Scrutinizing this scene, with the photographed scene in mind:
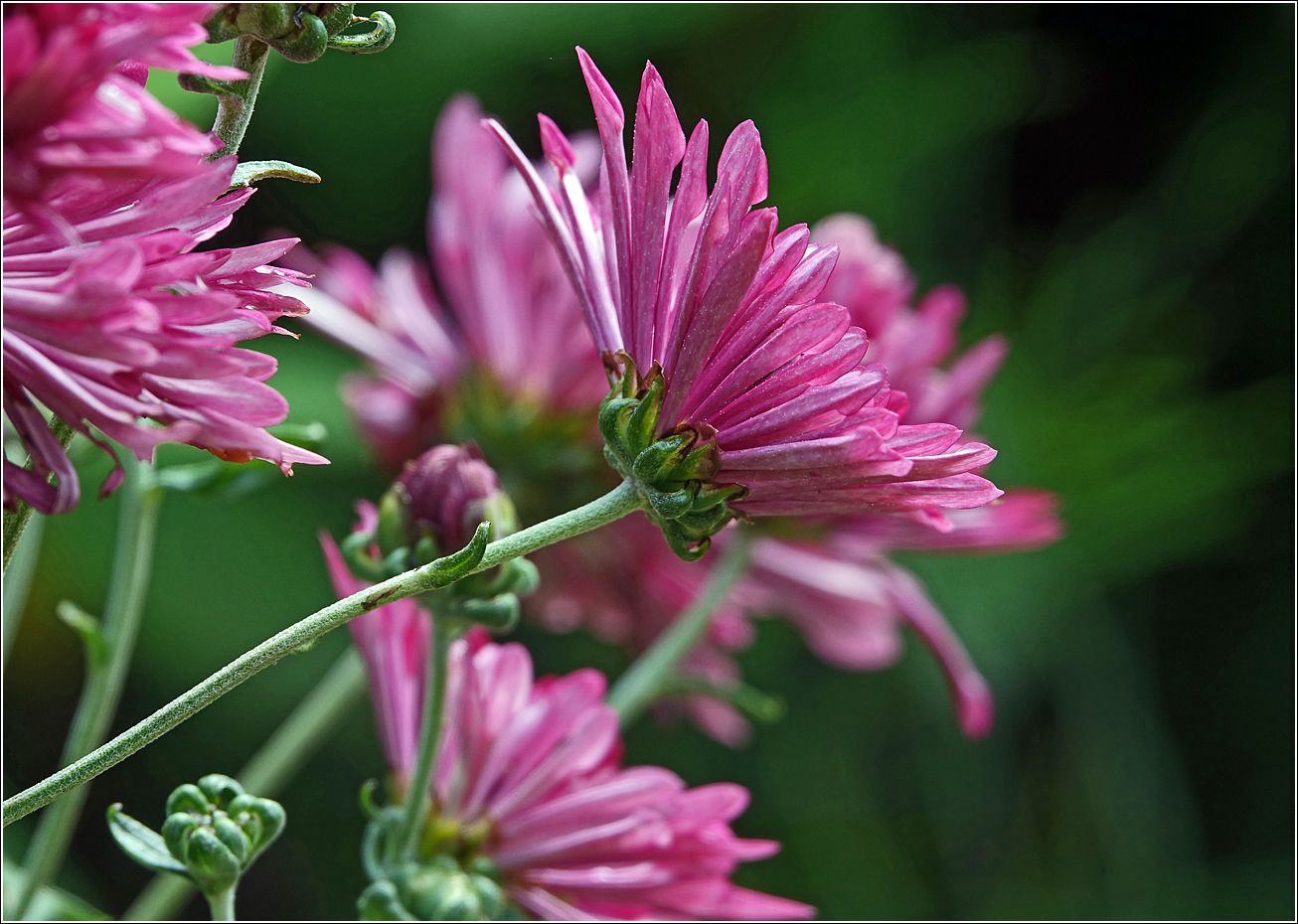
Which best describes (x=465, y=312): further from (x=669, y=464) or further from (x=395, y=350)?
(x=669, y=464)

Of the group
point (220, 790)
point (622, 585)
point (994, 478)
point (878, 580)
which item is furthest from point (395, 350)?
point (994, 478)

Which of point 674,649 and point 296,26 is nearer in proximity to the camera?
point 296,26

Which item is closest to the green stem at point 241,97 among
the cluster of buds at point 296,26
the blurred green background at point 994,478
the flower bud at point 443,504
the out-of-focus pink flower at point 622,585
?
the cluster of buds at point 296,26

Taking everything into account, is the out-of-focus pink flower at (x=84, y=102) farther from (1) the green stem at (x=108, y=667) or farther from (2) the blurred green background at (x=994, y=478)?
(2) the blurred green background at (x=994, y=478)

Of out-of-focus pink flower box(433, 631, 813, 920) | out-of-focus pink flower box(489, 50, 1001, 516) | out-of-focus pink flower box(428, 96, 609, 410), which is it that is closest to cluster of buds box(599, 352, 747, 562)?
Answer: out-of-focus pink flower box(489, 50, 1001, 516)

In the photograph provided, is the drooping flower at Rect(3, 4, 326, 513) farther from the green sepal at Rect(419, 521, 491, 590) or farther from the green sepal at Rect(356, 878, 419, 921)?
the green sepal at Rect(356, 878, 419, 921)

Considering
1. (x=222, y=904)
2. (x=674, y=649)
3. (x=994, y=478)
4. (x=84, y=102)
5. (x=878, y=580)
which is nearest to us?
(x=84, y=102)
